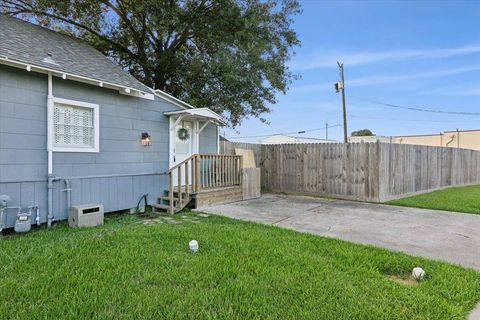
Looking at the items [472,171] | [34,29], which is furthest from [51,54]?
[472,171]

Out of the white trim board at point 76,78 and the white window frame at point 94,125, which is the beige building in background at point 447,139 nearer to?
the white trim board at point 76,78

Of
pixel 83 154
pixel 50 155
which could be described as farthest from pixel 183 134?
pixel 50 155

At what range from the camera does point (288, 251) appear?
383cm

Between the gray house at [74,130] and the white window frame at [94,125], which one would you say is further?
the white window frame at [94,125]

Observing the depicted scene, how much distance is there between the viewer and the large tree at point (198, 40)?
32.2 feet

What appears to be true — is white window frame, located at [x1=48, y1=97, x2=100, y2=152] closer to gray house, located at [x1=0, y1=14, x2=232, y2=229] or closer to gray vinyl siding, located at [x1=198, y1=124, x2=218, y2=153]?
gray house, located at [x1=0, y1=14, x2=232, y2=229]

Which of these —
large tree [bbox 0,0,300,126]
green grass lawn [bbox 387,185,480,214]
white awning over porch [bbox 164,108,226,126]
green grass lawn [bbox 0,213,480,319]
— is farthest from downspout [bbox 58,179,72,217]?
green grass lawn [bbox 387,185,480,214]

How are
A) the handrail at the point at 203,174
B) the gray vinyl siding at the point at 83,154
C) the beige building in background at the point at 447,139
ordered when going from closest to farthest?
the gray vinyl siding at the point at 83,154 < the handrail at the point at 203,174 < the beige building in background at the point at 447,139

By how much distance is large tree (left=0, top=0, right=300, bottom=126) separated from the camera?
9820mm

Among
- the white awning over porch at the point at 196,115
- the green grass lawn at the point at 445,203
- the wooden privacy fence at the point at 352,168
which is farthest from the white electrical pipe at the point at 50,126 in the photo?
the green grass lawn at the point at 445,203

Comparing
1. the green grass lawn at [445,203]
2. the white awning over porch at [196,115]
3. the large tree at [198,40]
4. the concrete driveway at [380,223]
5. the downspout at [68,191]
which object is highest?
the large tree at [198,40]

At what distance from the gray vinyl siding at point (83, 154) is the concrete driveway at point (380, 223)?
1793 mm

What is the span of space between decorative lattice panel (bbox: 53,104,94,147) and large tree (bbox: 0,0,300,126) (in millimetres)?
4805

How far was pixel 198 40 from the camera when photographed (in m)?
11.6
